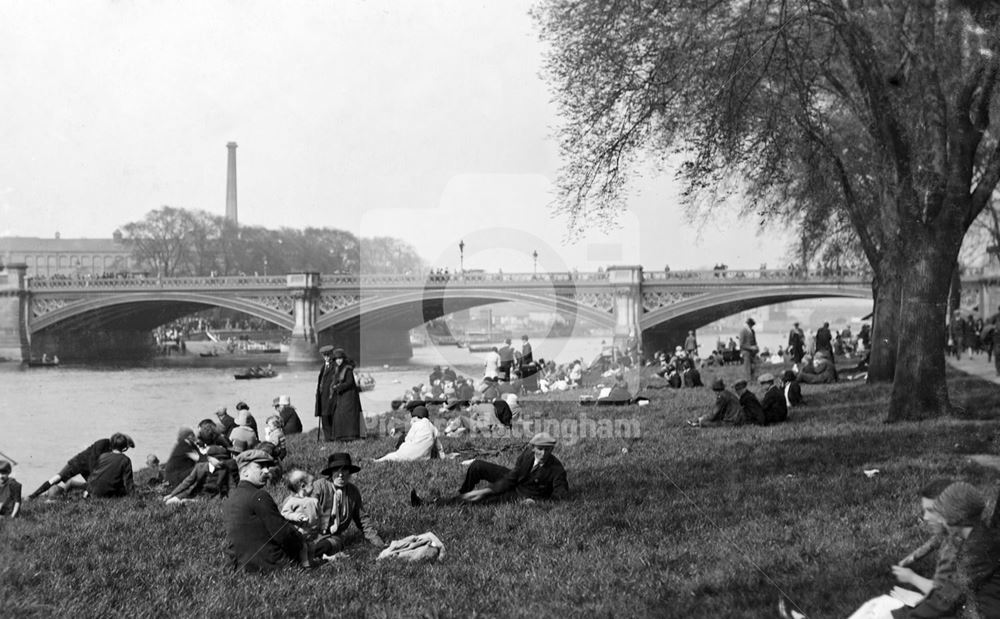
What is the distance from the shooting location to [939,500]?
4.12 metres

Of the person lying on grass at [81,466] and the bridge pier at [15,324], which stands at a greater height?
the bridge pier at [15,324]

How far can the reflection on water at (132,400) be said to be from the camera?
23.4 meters

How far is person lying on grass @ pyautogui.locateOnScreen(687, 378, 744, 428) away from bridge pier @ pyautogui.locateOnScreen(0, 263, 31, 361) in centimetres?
3916

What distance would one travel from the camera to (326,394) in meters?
14.1

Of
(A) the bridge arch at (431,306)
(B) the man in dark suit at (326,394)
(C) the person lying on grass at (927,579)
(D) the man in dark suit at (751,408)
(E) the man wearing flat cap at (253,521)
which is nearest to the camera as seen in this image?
(C) the person lying on grass at (927,579)

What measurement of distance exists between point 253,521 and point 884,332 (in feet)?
48.1

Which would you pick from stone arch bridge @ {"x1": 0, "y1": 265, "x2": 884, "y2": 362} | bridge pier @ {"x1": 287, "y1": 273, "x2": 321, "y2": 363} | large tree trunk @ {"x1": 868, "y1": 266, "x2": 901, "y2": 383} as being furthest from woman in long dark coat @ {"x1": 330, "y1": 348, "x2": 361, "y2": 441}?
bridge pier @ {"x1": 287, "y1": 273, "x2": 321, "y2": 363}

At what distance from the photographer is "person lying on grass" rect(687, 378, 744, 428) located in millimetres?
13398

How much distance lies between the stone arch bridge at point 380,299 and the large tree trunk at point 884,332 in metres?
17.8

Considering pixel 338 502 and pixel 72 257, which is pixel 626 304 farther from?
pixel 338 502

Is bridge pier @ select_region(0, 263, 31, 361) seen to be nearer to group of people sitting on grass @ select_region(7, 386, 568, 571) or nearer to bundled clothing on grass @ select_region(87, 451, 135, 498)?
group of people sitting on grass @ select_region(7, 386, 568, 571)

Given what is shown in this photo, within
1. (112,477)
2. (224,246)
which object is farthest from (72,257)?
(112,477)

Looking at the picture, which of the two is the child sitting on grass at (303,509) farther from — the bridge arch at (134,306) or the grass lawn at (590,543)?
the bridge arch at (134,306)

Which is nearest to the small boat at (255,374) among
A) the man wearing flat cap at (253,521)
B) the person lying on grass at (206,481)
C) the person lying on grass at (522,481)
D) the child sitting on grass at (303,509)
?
the person lying on grass at (206,481)
